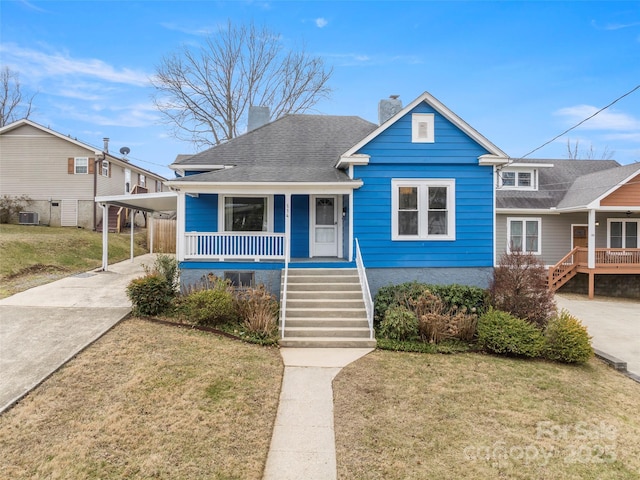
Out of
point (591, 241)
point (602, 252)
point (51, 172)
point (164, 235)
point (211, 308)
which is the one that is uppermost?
point (51, 172)

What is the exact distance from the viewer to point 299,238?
1143cm

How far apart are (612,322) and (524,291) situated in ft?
19.1

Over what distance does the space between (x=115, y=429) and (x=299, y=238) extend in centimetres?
782

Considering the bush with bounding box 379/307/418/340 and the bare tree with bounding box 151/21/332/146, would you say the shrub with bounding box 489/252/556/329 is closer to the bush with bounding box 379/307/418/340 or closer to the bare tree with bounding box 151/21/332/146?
the bush with bounding box 379/307/418/340

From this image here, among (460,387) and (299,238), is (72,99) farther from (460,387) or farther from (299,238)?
(460,387)

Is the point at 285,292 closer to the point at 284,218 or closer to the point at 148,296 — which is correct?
the point at 148,296

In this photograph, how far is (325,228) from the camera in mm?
11438

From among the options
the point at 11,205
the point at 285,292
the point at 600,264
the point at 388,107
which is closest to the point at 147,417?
the point at 285,292

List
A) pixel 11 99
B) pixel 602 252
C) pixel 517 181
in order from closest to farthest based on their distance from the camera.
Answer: pixel 602 252, pixel 517 181, pixel 11 99

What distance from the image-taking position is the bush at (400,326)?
7.64 meters

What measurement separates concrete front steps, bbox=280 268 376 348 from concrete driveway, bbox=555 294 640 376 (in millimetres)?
5593

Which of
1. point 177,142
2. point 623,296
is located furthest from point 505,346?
point 177,142

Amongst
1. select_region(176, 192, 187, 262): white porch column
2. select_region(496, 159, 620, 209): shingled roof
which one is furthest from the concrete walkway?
select_region(496, 159, 620, 209): shingled roof

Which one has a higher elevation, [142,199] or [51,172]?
[51,172]
